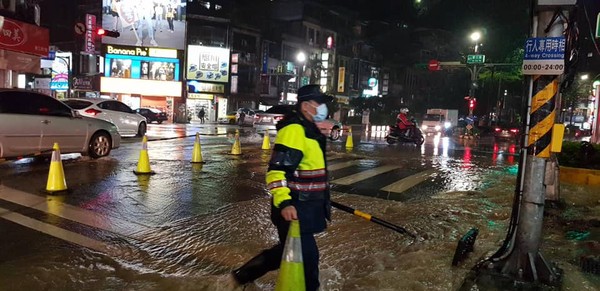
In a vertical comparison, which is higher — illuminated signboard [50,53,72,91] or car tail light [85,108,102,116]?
illuminated signboard [50,53,72,91]

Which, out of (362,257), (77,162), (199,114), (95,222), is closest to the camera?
(362,257)

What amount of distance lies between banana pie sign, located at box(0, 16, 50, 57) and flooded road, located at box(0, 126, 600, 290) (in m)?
7.10

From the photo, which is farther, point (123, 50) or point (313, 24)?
point (313, 24)

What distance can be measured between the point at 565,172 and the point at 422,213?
19.3 feet

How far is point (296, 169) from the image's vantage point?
334cm

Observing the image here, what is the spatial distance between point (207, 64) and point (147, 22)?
6.69m

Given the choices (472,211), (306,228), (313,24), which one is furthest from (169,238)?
(313,24)

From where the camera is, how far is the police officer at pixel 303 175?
3.24 m

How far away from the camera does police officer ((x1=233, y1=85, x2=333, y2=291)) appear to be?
3238mm

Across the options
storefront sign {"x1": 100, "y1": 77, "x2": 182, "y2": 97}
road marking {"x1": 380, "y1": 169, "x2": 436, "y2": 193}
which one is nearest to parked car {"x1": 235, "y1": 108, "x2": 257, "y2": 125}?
storefront sign {"x1": 100, "y1": 77, "x2": 182, "y2": 97}

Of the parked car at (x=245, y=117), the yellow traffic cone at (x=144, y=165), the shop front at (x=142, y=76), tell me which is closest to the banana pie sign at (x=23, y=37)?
the yellow traffic cone at (x=144, y=165)

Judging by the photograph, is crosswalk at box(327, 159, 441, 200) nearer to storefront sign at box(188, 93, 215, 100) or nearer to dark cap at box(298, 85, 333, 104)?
dark cap at box(298, 85, 333, 104)

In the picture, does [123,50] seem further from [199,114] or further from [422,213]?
[422,213]

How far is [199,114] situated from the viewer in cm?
4253
